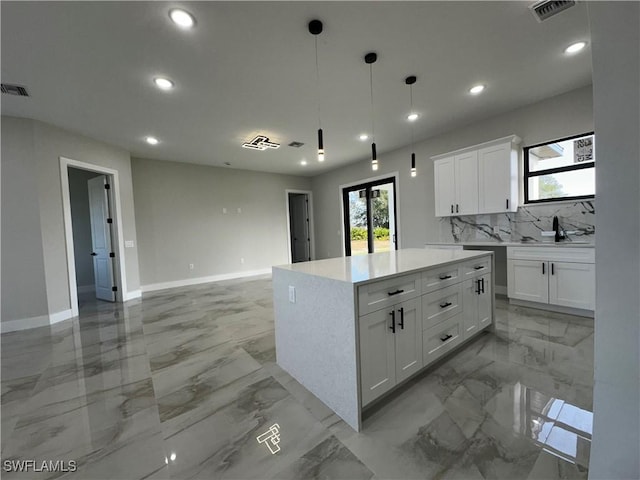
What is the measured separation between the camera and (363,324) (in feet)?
5.22

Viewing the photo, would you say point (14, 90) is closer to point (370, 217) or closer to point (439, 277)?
point (439, 277)

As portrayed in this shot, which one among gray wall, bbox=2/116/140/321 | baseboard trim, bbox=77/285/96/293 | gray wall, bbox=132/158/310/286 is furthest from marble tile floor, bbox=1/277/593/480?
baseboard trim, bbox=77/285/96/293

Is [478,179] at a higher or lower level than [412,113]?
lower

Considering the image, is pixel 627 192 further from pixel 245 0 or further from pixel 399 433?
pixel 245 0

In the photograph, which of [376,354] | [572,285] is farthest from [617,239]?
[572,285]

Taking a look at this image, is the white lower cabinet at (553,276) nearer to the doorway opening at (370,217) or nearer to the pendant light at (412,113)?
the pendant light at (412,113)

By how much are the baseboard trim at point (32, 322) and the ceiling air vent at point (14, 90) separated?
2.87m

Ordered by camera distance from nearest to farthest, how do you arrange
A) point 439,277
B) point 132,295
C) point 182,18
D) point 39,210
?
point 182,18
point 439,277
point 39,210
point 132,295

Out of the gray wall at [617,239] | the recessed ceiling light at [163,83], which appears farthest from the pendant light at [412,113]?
the recessed ceiling light at [163,83]

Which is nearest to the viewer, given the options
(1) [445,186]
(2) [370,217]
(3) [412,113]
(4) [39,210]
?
(4) [39,210]

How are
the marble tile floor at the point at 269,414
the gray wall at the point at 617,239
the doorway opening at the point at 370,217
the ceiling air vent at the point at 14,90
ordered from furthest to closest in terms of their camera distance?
the doorway opening at the point at 370,217 < the ceiling air vent at the point at 14,90 < the marble tile floor at the point at 269,414 < the gray wall at the point at 617,239

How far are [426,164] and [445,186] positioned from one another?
75 centimetres

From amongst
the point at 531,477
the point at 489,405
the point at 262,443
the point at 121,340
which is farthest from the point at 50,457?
the point at 489,405

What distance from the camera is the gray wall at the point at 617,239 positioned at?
2.00 ft
